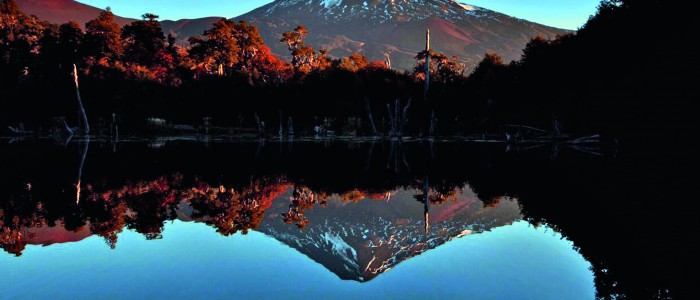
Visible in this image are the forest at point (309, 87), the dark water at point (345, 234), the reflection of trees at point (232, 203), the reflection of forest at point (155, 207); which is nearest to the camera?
the dark water at point (345, 234)

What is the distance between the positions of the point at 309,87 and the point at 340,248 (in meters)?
40.0

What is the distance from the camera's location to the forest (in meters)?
34.1

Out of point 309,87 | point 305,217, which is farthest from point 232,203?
point 309,87

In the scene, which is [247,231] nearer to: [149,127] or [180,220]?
[180,220]

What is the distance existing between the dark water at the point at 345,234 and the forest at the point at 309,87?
21116 mm

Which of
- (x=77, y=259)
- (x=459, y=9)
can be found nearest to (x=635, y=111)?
(x=77, y=259)

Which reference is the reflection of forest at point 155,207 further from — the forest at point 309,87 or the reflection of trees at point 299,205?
the forest at point 309,87

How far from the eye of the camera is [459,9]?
199000mm

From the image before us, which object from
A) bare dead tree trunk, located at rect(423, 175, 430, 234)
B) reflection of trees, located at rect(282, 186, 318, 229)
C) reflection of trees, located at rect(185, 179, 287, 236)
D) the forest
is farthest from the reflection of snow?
the forest

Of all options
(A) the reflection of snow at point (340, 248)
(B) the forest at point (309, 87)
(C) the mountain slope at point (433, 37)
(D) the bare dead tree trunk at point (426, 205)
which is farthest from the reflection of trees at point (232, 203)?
(C) the mountain slope at point (433, 37)

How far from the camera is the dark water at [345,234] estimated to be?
225 inches

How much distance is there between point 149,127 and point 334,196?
33917 millimetres

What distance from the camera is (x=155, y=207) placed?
10.2m

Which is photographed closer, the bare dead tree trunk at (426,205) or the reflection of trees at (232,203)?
the reflection of trees at (232,203)
